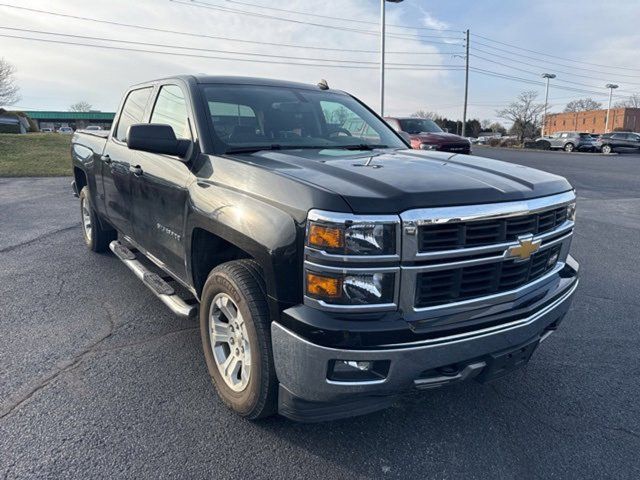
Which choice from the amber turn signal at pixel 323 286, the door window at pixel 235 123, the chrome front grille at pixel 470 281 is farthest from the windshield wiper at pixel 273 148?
the chrome front grille at pixel 470 281

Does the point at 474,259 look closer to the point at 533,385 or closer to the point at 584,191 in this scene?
the point at 533,385

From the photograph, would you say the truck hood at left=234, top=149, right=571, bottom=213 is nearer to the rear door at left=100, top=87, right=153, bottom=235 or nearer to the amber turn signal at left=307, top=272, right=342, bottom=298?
the amber turn signal at left=307, top=272, right=342, bottom=298

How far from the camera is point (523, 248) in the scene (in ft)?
7.99

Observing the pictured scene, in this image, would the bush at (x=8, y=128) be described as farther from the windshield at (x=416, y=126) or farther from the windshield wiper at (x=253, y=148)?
the windshield wiper at (x=253, y=148)

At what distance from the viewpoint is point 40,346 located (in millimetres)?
3551

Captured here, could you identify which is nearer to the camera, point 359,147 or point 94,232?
point 359,147

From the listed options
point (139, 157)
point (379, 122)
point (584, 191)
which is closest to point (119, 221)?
A: point (139, 157)

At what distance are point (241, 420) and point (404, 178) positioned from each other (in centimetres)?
159

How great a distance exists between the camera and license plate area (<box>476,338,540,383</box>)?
7.89 feet

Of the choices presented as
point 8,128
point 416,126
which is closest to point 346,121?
point 416,126

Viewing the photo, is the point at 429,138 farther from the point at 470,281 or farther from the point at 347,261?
the point at 347,261

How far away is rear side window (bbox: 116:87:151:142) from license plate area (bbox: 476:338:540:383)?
352 cm

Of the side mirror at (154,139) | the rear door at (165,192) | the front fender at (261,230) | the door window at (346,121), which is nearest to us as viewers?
the front fender at (261,230)

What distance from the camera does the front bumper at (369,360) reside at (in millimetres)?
2125
